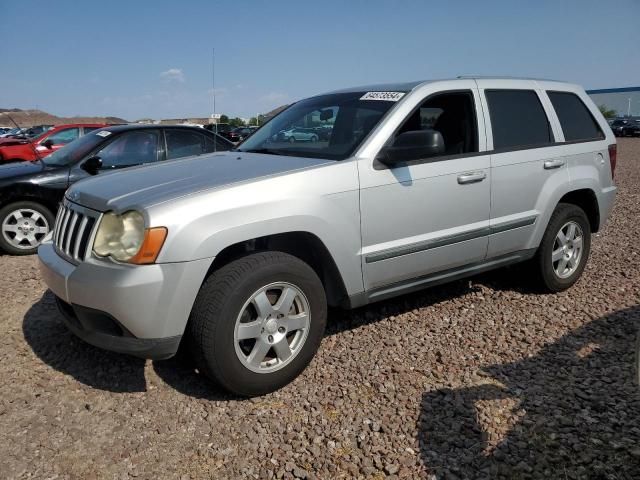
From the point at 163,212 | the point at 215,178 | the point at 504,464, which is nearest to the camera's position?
the point at 504,464

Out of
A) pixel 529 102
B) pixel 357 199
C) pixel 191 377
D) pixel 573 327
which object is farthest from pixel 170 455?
pixel 529 102

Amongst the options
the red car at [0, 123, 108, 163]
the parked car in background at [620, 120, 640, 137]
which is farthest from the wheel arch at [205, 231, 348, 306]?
the parked car in background at [620, 120, 640, 137]

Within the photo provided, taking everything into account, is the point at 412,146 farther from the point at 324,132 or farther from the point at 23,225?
the point at 23,225

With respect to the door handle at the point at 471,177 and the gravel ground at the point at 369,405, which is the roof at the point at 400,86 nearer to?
the door handle at the point at 471,177

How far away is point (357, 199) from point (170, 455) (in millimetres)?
1728

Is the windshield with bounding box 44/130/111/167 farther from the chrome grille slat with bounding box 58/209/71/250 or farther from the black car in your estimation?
the chrome grille slat with bounding box 58/209/71/250

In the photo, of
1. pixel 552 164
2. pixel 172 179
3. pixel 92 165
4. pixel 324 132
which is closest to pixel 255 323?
pixel 172 179

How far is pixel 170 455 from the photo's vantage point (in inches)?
103

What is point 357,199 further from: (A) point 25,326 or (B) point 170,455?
(A) point 25,326

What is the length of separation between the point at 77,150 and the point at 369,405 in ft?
17.7

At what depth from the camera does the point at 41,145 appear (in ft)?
35.5

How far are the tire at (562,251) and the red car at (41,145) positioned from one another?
8411 mm

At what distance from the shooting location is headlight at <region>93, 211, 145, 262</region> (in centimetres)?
270

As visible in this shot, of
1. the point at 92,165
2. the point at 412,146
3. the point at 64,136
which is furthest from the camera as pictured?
the point at 64,136
